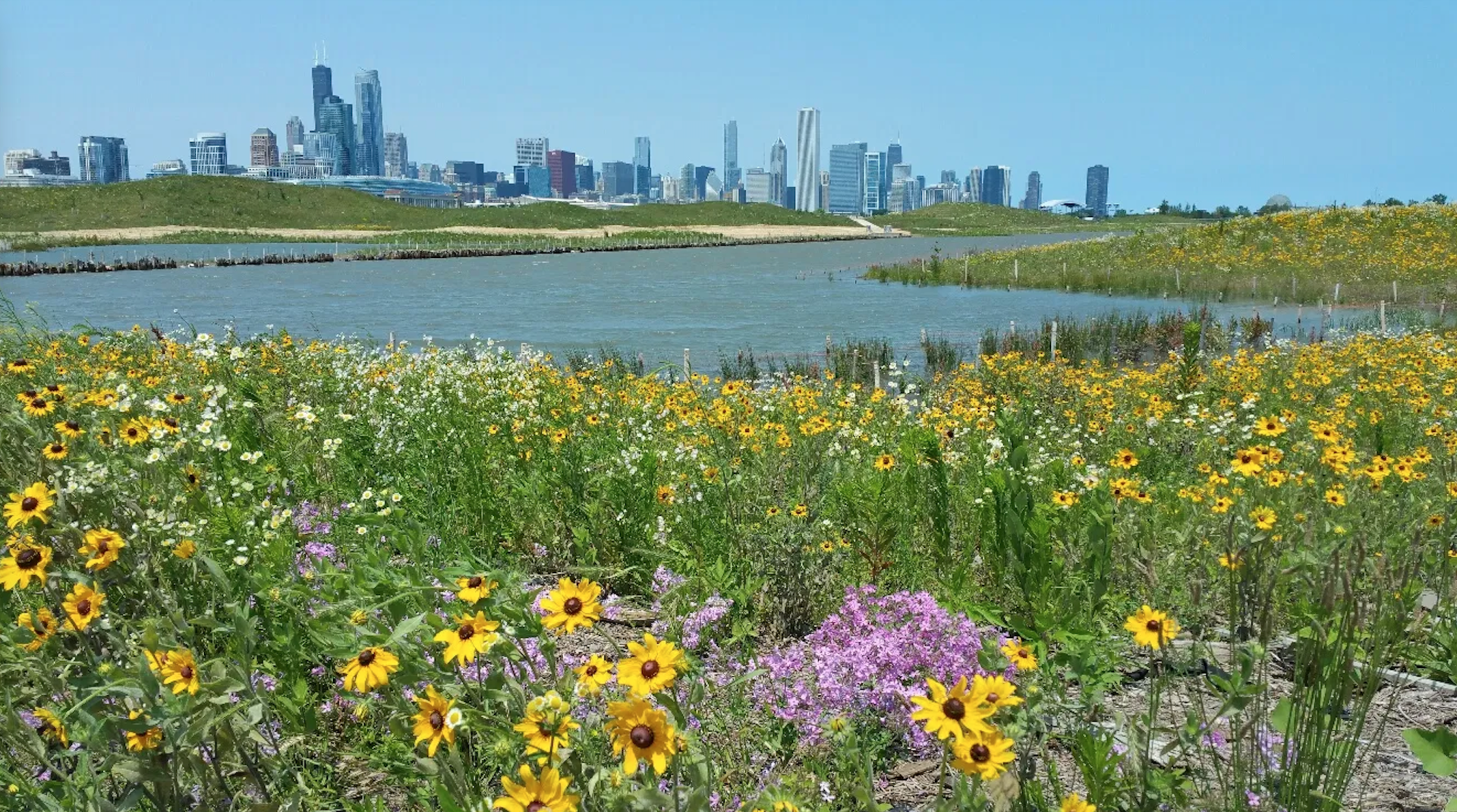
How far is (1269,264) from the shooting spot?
92.1ft

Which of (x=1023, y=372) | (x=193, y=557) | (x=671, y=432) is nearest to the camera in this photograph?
(x=193, y=557)

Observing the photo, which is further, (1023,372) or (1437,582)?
(1023,372)

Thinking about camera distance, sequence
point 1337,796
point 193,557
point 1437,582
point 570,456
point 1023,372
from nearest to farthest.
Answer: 1. point 1337,796
2. point 193,557
3. point 1437,582
4. point 570,456
5. point 1023,372

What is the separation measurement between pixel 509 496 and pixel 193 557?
205cm

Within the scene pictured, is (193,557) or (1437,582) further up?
(193,557)

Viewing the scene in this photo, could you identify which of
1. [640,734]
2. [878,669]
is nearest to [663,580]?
[878,669]

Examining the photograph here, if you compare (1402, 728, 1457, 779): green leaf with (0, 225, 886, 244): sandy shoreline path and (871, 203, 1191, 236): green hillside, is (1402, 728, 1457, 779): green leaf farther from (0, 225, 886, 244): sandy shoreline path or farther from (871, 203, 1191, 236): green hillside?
(871, 203, 1191, 236): green hillside

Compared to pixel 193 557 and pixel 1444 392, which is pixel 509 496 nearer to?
pixel 193 557

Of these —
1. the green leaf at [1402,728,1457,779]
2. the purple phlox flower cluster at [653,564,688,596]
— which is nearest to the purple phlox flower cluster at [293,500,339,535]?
the purple phlox flower cluster at [653,564,688,596]

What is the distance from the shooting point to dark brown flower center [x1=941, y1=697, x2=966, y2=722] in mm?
1500

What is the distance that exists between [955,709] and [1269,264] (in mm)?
31525

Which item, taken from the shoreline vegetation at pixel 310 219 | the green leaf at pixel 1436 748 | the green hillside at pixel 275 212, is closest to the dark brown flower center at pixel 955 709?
the green leaf at pixel 1436 748

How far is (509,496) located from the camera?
14.5 feet

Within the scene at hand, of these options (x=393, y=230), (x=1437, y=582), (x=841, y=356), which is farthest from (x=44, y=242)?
(x=1437, y=582)
